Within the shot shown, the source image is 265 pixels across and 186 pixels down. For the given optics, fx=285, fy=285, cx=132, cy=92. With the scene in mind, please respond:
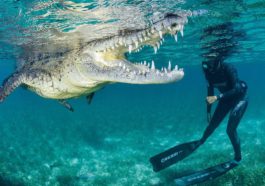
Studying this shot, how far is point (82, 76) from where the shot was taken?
7.56 metres

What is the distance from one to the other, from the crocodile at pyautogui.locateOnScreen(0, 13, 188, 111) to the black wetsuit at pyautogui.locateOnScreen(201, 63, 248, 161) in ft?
16.3

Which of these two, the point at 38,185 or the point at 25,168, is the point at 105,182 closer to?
the point at 38,185

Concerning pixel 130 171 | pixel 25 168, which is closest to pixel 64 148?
pixel 25 168

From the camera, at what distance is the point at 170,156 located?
12.2 metres

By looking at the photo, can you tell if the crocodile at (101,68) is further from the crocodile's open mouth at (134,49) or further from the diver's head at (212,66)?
the diver's head at (212,66)

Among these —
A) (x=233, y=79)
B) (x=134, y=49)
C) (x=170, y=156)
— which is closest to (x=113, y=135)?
(x=170, y=156)

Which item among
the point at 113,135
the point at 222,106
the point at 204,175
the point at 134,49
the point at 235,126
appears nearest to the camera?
the point at 134,49

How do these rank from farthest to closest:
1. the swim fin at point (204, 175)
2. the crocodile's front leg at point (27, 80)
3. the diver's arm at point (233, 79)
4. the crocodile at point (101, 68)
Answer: the diver's arm at point (233, 79)
the swim fin at point (204, 175)
the crocodile's front leg at point (27, 80)
the crocodile at point (101, 68)

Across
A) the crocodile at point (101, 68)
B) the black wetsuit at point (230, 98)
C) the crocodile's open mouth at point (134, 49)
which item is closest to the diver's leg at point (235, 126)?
the black wetsuit at point (230, 98)

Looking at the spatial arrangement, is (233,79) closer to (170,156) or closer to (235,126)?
(235,126)

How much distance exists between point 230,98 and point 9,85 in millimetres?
8825

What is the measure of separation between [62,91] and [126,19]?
3272 millimetres

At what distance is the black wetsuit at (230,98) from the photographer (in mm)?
11711

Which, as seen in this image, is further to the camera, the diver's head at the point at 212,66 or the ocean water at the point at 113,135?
the diver's head at the point at 212,66
